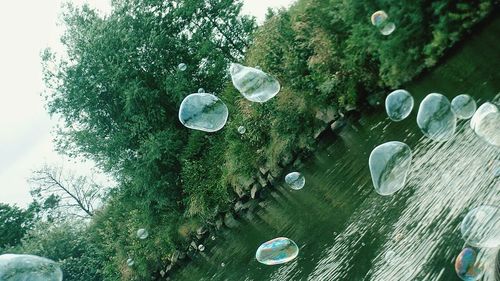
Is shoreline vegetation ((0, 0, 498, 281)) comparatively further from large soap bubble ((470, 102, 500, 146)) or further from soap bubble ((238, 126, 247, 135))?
large soap bubble ((470, 102, 500, 146))

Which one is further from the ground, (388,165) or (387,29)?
(387,29)

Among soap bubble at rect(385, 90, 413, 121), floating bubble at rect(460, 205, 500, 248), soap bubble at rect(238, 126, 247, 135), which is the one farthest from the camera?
soap bubble at rect(238, 126, 247, 135)

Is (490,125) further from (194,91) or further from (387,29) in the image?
(194,91)

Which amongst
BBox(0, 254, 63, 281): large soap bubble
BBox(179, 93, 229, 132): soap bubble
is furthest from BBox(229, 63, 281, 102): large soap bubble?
BBox(0, 254, 63, 281): large soap bubble

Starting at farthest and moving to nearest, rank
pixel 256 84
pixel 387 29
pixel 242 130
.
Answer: pixel 242 130 → pixel 387 29 → pixel 256 84

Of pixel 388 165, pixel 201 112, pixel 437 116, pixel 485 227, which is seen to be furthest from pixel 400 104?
pixel 485 227

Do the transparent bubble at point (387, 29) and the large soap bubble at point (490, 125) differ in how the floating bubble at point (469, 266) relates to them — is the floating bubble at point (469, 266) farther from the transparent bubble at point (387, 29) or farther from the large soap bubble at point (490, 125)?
the transparent bubble at point (387, 29)
